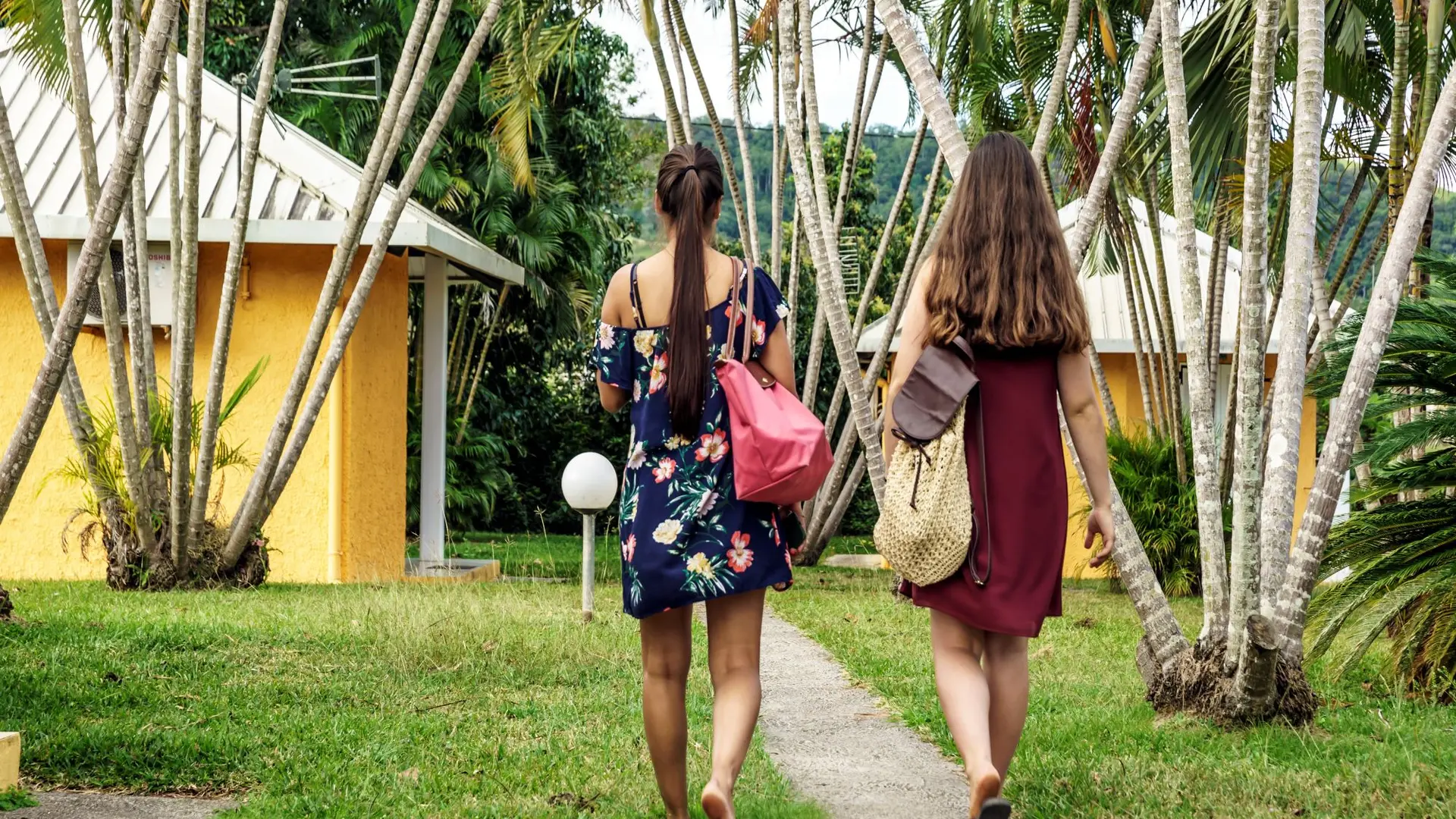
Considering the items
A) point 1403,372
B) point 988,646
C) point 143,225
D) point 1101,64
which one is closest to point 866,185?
point 1101,64

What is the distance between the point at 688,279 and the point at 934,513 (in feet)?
2.93

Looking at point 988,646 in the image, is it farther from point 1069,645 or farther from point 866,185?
point 866,185

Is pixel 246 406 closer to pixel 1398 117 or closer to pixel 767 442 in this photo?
pixel 1398 117

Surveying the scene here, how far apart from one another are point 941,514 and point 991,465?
20cm

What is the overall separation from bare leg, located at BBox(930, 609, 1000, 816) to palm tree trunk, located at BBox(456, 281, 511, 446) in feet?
47.4

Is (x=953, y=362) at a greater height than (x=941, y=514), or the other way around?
(x=953, y=362)

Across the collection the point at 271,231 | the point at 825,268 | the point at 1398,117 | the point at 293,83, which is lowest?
the point at 825,268

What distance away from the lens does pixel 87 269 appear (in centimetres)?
481

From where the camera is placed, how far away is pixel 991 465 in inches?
146

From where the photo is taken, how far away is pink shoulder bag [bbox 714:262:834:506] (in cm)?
351

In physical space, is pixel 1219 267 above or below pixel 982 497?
above

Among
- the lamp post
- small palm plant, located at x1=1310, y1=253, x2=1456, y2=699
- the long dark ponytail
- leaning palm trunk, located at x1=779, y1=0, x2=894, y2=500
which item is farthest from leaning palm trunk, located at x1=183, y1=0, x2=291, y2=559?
small palm plant, located at x1=1310, y1=253, x2=1456, y2=699

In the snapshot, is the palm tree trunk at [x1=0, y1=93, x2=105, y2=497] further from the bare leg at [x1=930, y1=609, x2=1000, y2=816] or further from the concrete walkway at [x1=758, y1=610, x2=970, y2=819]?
the bare leg at [x1=930, y1=609, x2=1000, y2=816]

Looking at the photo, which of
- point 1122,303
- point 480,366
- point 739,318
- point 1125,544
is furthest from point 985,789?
point 480,366
